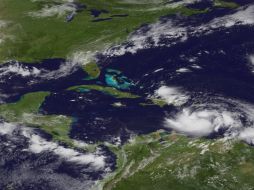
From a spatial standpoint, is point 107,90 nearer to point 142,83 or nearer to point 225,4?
point 142,83

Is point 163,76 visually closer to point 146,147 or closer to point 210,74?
point 210,74

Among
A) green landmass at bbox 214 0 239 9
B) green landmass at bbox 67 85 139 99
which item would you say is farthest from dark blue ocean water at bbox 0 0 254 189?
green landmass at bbox 214 0 239 9

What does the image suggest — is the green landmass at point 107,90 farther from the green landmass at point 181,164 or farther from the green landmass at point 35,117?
the green landmass at point 181,164

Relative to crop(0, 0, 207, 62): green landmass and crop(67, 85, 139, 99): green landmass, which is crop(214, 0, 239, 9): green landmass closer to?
crop(0, 0, 207, 62): green landmass

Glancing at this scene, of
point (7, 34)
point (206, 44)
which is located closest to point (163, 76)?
point (206, 44)

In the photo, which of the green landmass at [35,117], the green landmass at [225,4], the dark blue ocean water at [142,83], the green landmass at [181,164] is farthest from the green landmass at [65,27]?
the green landmass at [181,164]
